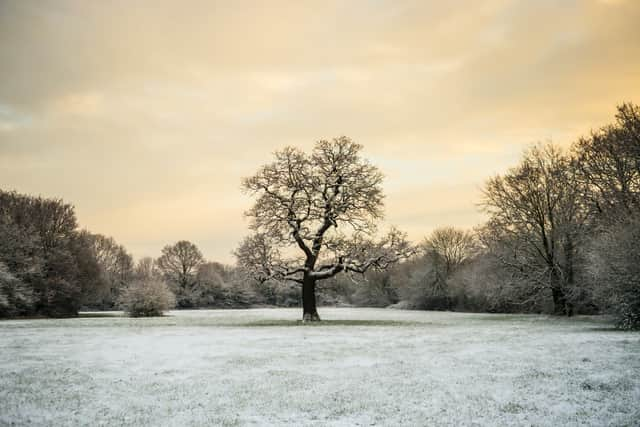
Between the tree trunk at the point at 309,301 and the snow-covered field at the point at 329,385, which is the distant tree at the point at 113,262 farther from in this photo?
the snow-covered field at the point at 329,385

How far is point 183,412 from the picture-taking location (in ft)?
25.9

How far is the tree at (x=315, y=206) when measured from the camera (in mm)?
32250

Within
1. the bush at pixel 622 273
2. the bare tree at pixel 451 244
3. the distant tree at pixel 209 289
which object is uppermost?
the bare tree at pixel 451 244

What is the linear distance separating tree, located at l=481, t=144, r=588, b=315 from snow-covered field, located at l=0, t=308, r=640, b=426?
20.8 m

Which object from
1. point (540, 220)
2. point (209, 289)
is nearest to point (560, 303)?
point (540, 220)

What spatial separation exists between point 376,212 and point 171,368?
75.4 ft

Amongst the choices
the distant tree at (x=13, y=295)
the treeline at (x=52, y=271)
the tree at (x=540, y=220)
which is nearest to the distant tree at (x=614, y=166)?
the tree at (x=540, y=220)

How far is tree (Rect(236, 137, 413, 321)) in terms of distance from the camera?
3225 centimetres

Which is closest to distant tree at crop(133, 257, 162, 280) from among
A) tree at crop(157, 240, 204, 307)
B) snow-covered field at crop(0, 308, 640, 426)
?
tree at crop(157, 240, 204, 307)

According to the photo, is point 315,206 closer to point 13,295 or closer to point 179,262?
point 13,295

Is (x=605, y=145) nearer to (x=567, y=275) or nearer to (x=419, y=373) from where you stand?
(x=567, y=275)

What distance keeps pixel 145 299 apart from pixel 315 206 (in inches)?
978

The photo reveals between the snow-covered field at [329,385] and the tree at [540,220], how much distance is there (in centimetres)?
2085

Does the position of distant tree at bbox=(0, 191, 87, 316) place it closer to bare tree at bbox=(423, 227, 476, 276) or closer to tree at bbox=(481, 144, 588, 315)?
tree at bbox=(481, 144, 588, 315)
